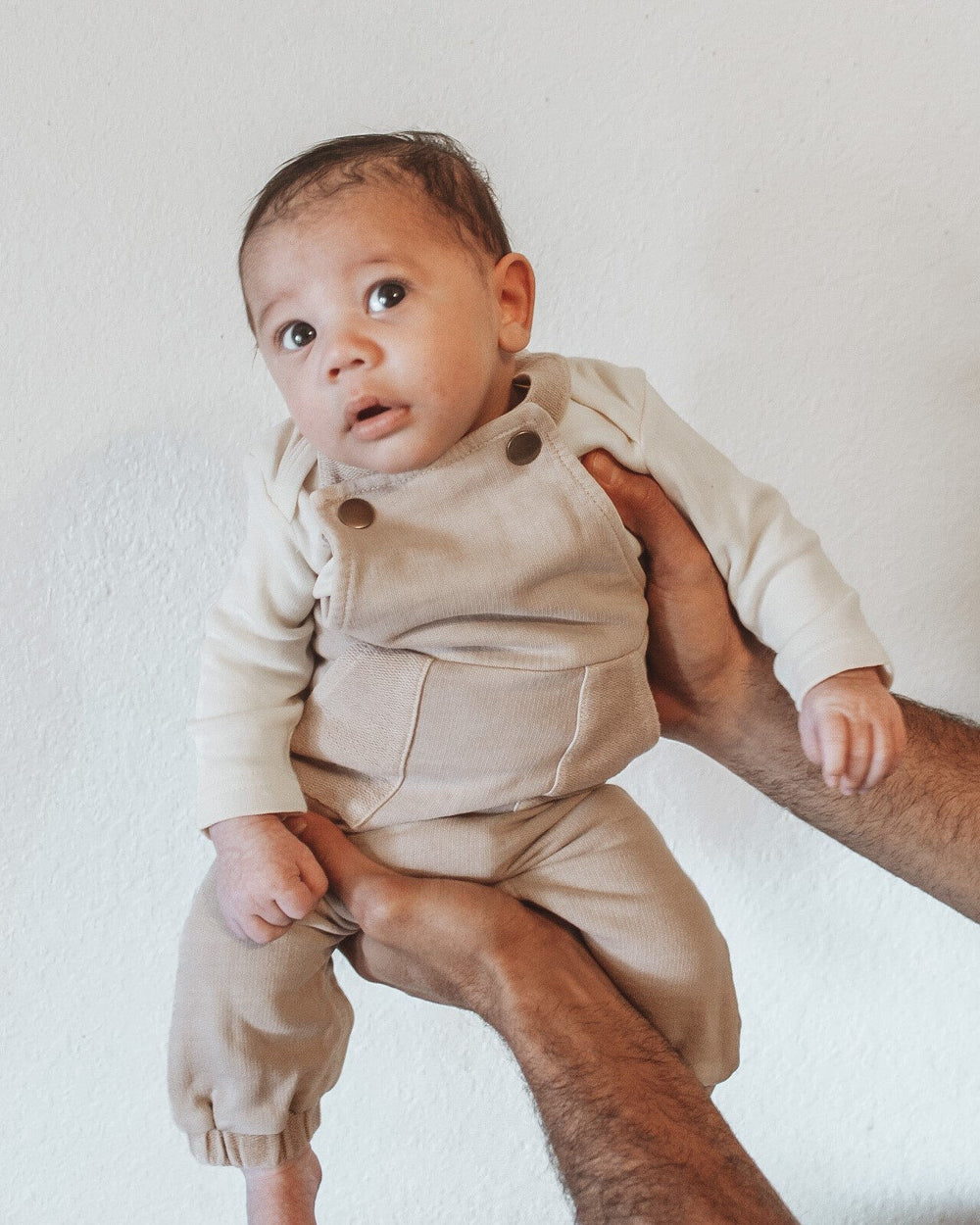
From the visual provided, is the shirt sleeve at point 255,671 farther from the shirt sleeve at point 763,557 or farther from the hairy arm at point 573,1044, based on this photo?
the shirt sleeve at point 763,557

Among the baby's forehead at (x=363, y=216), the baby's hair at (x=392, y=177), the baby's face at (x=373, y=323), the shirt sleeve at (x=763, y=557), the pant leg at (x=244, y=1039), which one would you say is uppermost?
the baby's hair at (x=392, y=177)

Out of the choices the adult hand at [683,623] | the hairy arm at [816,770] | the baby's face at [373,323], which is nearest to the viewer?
the baby's face at [373,323]

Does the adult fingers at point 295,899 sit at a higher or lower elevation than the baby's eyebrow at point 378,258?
lower

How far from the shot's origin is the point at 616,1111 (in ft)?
2.94

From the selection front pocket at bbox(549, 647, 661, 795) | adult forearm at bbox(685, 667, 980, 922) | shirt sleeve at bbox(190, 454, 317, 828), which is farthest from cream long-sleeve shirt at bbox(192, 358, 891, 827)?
adult forearm at bbox(685, 667, 980, 922)

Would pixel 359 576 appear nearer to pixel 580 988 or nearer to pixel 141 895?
pixel 580 988

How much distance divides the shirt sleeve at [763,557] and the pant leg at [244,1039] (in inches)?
16.8

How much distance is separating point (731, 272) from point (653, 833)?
2.04ft

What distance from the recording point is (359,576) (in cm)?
84

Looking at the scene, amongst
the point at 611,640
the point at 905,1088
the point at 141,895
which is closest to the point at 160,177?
the point at 611,640

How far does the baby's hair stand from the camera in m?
0.84

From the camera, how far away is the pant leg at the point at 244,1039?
35.6 inches

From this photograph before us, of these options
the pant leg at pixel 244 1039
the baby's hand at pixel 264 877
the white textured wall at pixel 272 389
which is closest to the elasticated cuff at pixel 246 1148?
the pant leg at pixel 244 1039

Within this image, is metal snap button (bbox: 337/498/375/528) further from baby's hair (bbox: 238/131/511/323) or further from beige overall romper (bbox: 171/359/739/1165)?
baby's hair (bbox: 238/131/511/323)
